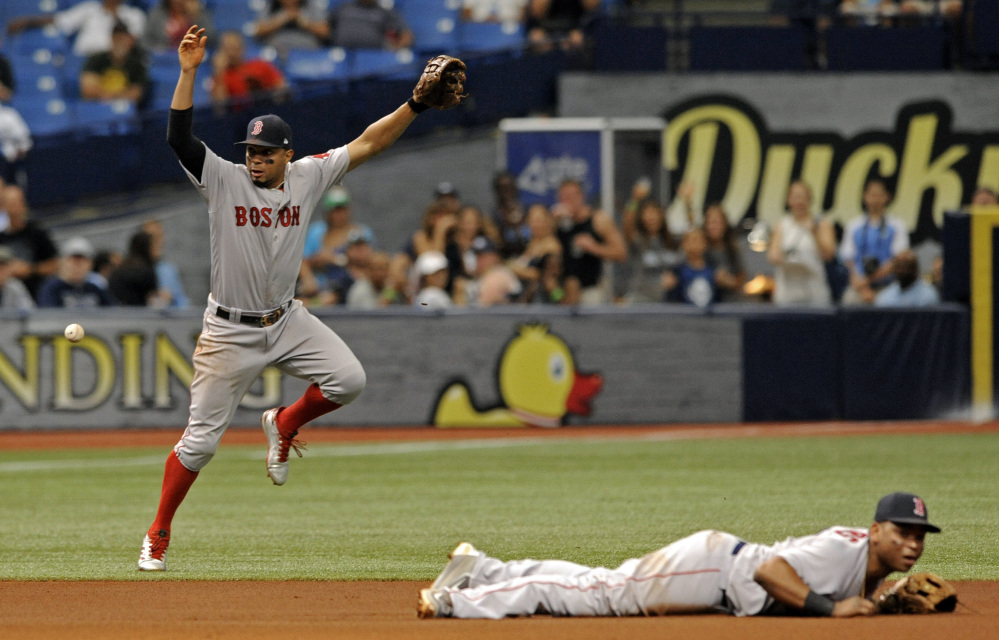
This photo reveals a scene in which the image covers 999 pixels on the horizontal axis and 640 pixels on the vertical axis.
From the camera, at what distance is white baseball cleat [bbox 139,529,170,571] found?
703 centimetres

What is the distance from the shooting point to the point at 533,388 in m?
14.6

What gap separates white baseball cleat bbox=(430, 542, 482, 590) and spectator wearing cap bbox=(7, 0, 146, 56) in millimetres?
14088

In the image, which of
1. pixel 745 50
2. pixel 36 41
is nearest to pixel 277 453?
pixel 745 50

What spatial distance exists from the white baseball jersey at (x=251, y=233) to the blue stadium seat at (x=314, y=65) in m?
11.5

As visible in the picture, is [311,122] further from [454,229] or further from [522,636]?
[522,636]

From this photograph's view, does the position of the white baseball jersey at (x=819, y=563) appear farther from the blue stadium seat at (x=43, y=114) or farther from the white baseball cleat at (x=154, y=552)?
the blue stadium seat at (x=43, y=114)

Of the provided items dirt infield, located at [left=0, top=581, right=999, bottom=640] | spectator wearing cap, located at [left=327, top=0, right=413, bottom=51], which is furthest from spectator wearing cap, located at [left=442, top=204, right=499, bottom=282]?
dirt infield, located at [left=0, top=581, right=999, bottom=640]

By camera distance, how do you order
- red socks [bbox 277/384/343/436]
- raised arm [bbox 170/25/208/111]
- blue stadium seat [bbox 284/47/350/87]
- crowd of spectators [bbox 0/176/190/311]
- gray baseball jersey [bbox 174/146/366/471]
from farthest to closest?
1. blue stadium seat [bbox 284/47/350/87]
2. crowd of spectators [bbox 0/176/190/311]
3. red socks [bbox 277/384/343/436]
4. gray baseball jersey [bbox 174/146/366/471]
5. raised arm [bbox 170/25/208/111]

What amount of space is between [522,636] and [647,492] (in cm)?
499

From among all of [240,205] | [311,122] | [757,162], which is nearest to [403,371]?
[311,122]

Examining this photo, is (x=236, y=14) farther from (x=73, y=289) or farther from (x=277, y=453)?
(x=277, y=453)

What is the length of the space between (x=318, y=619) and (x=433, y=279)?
29.8 feet

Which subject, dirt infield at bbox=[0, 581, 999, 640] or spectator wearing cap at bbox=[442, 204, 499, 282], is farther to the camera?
spectator wearing cap at bbox=[442, 204, 499, 282]

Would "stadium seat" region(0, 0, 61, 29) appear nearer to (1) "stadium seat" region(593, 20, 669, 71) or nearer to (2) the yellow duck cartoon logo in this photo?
(1) "stadium seat" region(593, 20, 669, 71)
